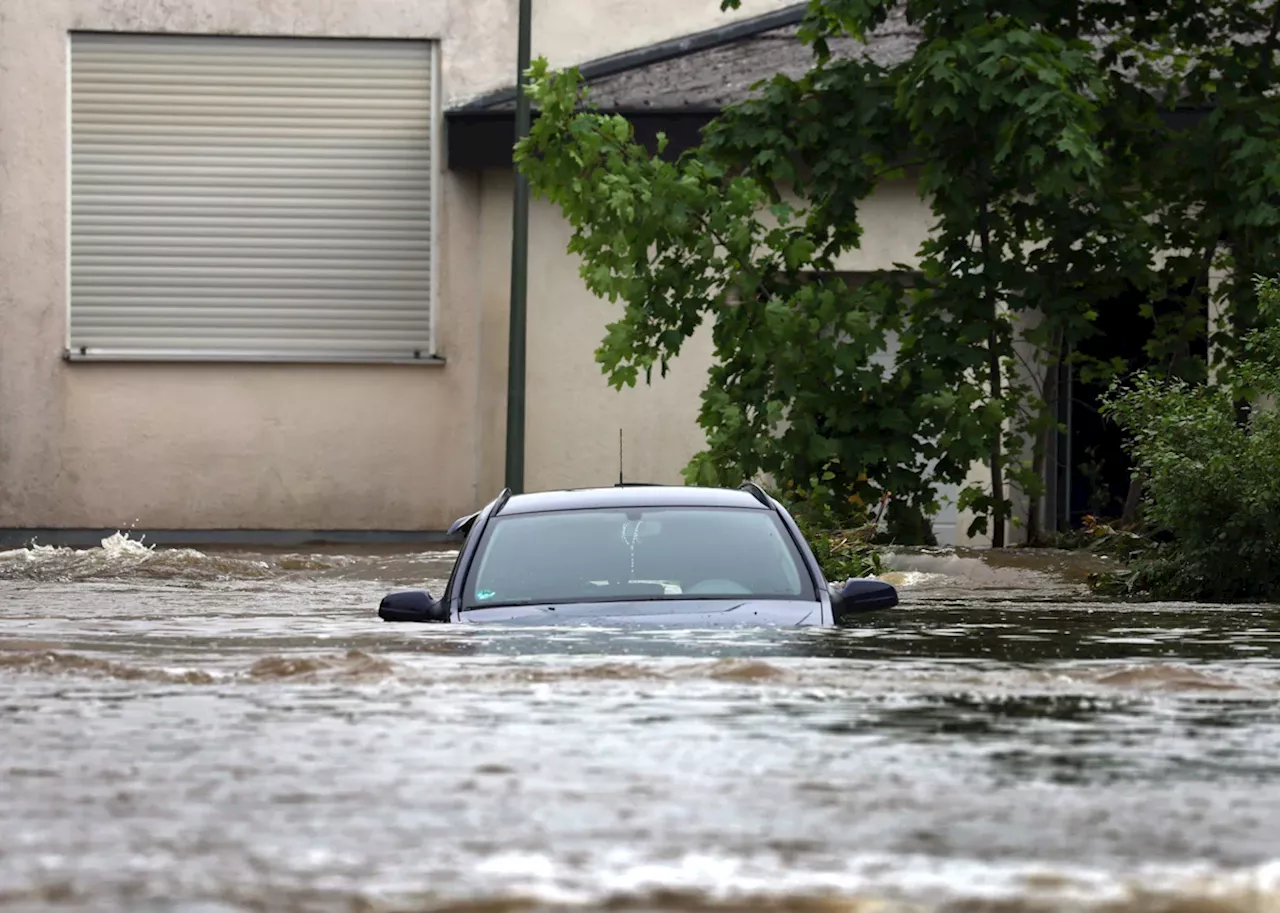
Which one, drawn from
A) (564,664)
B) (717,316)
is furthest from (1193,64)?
(564,664)

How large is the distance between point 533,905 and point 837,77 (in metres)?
13.8

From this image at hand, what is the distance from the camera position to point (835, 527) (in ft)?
58.0

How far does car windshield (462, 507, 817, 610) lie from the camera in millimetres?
9727

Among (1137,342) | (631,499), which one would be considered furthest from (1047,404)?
(631,499)

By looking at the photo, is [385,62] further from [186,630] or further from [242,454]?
[186,630]

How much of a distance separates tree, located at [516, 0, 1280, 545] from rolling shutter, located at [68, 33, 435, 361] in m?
8.83

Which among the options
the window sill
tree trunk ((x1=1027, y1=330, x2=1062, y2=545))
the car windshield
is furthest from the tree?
the window sill

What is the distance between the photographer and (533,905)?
4.83m

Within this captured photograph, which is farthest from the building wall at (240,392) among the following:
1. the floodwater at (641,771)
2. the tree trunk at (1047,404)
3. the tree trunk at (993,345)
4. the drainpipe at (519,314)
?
the floodwater at (641,771)

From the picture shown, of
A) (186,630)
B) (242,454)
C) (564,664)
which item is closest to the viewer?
(564,664)

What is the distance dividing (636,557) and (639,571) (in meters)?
0.11

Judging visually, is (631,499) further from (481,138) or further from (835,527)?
(481,138)

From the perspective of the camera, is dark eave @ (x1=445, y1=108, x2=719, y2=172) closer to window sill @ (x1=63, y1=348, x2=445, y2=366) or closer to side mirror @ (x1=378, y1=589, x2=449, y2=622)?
window sill @ (x1=63, y1=348, x2=445, y2=366)

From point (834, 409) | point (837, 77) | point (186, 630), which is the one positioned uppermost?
point (837, 77)
